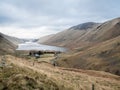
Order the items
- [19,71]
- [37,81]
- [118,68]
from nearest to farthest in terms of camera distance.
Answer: [37,81], [19,71], [118,68]

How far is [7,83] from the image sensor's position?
68.8ft

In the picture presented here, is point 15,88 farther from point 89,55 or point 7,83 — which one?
point 89,55

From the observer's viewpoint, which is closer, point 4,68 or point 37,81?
point 37,81

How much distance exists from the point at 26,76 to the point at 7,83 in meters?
1.87

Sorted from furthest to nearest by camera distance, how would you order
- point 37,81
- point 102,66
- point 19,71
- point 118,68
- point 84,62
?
1. point 84,62
2. point 102,66
3. point 118,68
4. point 19,71
5. point 37,81

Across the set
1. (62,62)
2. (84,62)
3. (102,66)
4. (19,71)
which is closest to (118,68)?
(102,66)

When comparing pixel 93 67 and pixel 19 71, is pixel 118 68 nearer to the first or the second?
pixel 93 67

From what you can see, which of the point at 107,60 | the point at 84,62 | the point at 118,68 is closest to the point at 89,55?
the point at 84,62

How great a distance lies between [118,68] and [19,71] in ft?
227

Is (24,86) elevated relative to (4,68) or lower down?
lower down

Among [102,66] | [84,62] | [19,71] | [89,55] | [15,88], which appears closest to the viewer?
[15,88]

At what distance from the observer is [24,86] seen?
20.6 metres

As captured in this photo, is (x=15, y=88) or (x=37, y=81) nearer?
(x=15, y=88)

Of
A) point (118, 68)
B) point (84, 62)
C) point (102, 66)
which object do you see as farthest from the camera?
point (84, 62)
